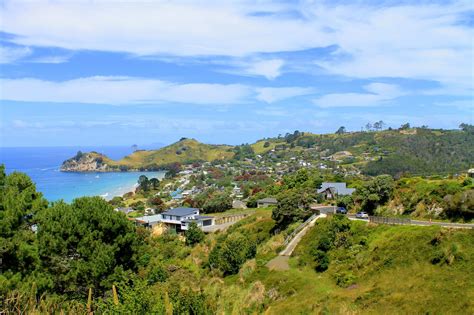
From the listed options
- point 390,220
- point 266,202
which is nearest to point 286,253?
point 390,220

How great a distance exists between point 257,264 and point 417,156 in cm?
11459

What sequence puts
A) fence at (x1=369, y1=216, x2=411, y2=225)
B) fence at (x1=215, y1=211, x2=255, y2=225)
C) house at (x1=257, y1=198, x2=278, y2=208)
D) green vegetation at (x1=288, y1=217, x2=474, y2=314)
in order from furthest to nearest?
house at (x1=257, y1=198, x2=278, y2=208)
fence at (x1=215, y1=211, x2=255, y2=225)
fence at (x1=369, y1=216, x2=411, y2=225)
green vegetation at (x1=288, y1=217, x2=474, y2=314)

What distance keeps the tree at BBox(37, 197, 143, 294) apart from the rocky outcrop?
181 meters

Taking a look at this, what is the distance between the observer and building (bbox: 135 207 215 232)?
50031 mm

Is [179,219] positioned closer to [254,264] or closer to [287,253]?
[254,264]

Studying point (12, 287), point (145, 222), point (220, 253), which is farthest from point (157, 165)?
point (12, 287)

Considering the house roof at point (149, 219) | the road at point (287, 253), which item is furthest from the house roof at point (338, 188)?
the house roof at point (149, 219)

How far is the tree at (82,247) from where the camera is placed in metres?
15.1

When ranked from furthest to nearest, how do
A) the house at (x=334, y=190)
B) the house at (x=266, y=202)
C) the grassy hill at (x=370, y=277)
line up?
the house at (x=266, y=202) → the house at (x=334, y=190) → the grassy hill at (x=370, y=277)

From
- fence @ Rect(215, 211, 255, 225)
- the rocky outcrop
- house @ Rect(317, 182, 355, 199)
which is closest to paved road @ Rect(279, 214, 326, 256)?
house @ Rect(317, 182, 355, 199)

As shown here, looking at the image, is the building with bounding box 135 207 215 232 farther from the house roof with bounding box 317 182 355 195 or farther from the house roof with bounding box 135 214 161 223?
the house roof with bounding box 317 182 355 195

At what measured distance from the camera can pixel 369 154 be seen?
139875mm

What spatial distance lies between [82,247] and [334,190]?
102 feet

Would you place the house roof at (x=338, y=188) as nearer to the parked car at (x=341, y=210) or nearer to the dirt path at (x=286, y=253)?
the parked car at (x=341, y=210)
